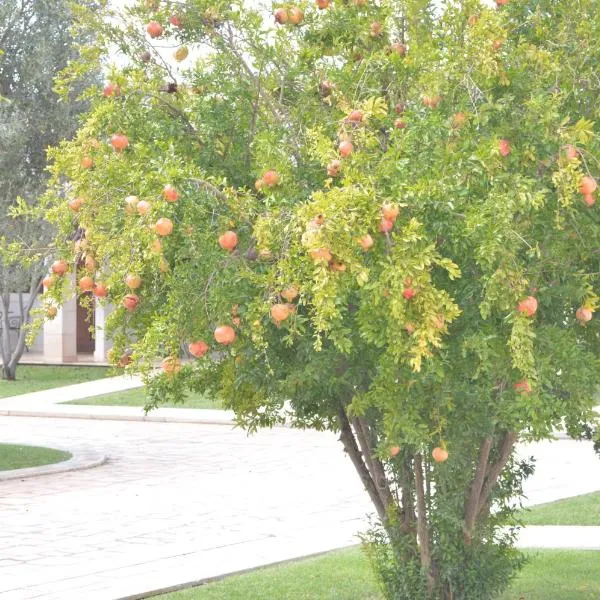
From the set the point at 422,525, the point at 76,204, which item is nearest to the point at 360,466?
the point at 422,525

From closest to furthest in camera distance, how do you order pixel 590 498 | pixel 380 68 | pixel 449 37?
pixel 449 37, pixel 380 68, pixel 590 498

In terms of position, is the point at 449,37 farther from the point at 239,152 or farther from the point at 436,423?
the point at 436,423

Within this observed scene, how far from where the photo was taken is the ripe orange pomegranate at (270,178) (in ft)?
19.1

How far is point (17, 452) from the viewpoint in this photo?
54.7 feet

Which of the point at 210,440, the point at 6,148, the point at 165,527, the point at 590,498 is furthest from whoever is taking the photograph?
the point at 6,148

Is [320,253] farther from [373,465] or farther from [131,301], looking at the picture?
[373,465]

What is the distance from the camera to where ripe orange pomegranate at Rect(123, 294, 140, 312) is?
6078mm

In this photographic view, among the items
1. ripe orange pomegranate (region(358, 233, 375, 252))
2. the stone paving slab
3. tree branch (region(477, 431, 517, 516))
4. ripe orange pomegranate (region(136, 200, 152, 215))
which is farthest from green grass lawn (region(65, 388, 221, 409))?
ripe orange pomegranate (region(358, 233, 375, 252))

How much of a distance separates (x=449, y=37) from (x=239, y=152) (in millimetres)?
1279

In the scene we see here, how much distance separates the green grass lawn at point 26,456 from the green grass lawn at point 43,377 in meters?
9.17

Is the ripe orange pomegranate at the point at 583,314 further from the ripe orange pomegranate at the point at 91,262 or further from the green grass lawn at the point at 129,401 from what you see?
the green grass lawn at the point at 129,401

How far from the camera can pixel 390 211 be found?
4.95 meters

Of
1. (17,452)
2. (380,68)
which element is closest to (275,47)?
(380,68)

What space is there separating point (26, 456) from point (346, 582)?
842 centimetres
